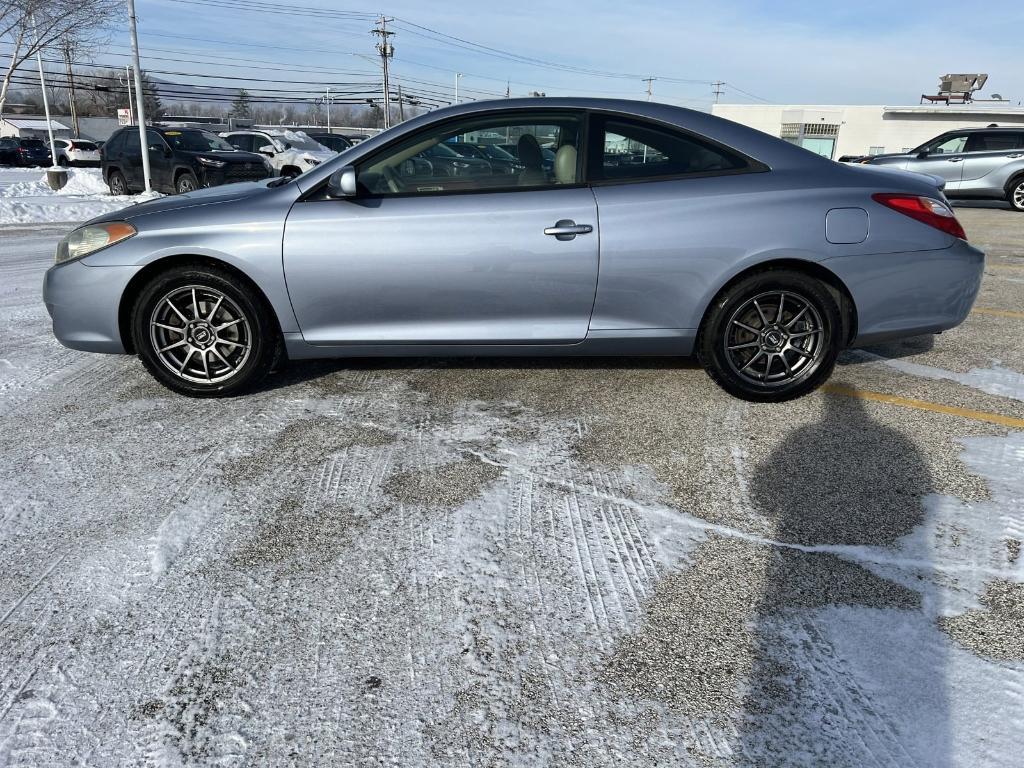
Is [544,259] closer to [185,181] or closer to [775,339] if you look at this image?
[775,339]

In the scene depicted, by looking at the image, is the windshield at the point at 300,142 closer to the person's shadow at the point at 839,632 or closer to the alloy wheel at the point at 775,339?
the alloy wheel at the point at 775,339

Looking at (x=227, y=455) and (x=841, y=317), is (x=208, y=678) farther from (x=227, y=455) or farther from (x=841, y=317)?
(x=841, y=317)

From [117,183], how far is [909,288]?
18439 millimetres

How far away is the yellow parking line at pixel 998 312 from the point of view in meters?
6.10

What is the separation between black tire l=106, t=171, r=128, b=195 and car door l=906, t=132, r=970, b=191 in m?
17.8

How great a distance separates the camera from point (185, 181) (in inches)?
599

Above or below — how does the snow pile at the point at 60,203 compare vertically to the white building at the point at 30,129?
below

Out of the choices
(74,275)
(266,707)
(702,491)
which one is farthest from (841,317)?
(74,275)

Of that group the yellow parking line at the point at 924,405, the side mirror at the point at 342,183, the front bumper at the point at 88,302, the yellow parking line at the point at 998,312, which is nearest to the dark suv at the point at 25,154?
the front bumper at the point at 88,302

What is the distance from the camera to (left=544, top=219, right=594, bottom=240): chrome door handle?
3668 millimetres

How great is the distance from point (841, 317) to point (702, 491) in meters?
1.49

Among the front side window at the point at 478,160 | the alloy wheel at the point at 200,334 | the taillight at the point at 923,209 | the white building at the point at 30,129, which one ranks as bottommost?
the alloy wheel at the point at 200,334

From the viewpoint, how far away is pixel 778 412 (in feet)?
12.9

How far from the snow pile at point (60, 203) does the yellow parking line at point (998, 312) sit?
42.0 feet
